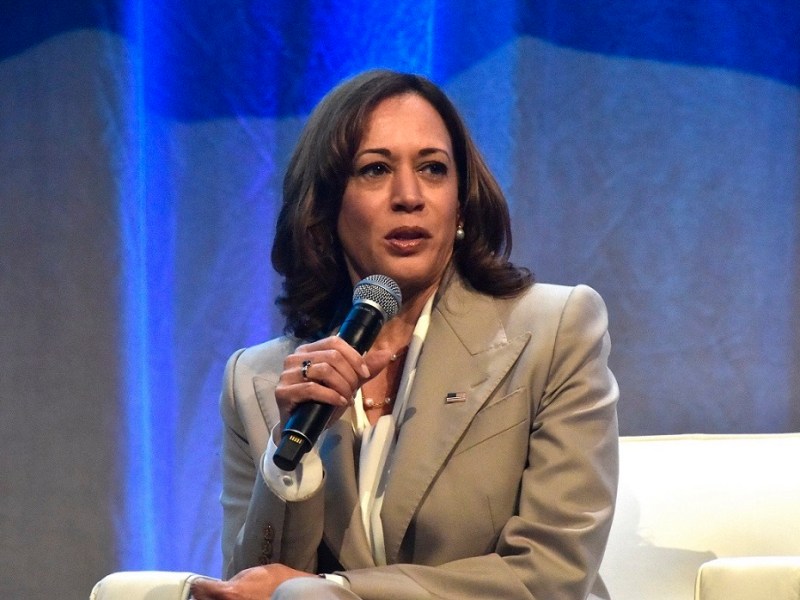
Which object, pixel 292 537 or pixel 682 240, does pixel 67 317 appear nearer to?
pixel 292 537

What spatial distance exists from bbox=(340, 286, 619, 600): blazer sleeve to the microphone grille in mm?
329

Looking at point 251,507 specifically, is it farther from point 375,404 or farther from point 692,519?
point 692,519

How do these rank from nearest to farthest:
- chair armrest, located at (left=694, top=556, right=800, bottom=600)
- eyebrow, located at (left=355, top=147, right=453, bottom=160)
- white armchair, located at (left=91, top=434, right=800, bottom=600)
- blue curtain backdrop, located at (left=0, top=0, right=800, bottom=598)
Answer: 1. chair armrest, located at (left=694, top=556, right=800, bottom=600)
2. eyebrow, located at (left=355, top=147, right=453, bottom=160)
3. white armchair, located at (left=91, top=434, right=800, bottom=600)
4. blue curtain backdrop, located at (left=0, top=0, right=800, bottom=598)

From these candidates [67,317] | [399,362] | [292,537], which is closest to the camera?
[292,537]

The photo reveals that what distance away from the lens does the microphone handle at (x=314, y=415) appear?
1.33 m

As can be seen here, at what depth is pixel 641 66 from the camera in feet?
8.11

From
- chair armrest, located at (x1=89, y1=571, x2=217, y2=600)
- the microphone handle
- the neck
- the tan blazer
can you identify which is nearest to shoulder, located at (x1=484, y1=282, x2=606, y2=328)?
the tan blazer

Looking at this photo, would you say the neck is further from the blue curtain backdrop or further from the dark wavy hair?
the blue curtain backdrop

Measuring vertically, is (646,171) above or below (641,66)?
below

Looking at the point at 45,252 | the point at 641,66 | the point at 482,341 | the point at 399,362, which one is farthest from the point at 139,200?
the point at 641,66

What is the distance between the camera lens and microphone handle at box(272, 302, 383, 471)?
1.33m

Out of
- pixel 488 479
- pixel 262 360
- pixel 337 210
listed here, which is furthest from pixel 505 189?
pixel 488 479

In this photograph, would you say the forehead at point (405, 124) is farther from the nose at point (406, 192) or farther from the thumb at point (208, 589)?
the thumb at point (208, 589)

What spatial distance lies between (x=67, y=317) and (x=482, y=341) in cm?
112
